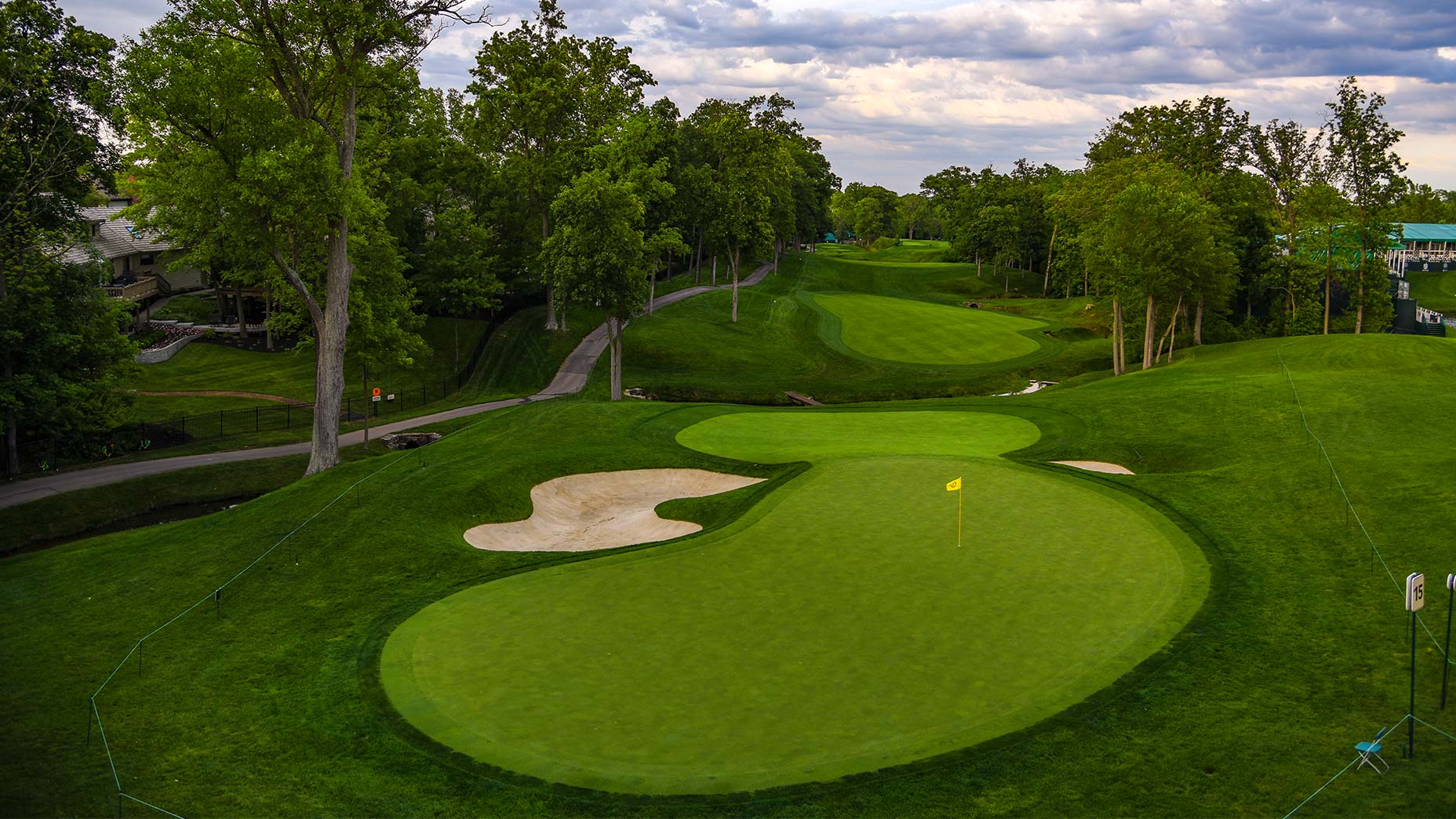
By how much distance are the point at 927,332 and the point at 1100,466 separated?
1785 inches

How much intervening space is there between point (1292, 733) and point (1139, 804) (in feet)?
11.4

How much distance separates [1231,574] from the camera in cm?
2086

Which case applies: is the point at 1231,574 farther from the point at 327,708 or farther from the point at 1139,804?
the point at 327,708

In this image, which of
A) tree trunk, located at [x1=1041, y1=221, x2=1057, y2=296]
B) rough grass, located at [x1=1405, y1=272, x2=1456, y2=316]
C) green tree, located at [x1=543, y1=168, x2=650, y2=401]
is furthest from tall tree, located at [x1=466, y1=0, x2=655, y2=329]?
rough grass, located at [x1=1405, y1=272, x2=1456, y2=316]

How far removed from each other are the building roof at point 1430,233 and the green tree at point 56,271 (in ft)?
460

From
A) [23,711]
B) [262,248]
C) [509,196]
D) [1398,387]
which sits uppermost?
[509,196]

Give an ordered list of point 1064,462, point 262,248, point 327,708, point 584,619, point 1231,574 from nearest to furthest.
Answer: point 327,708, point 584,619, point 1231,574, point 1064,462, point 262,248

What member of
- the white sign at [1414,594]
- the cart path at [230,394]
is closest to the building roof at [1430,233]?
the cart path at [230,394]

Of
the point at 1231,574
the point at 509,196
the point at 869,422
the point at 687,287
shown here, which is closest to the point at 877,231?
the point at 687,287

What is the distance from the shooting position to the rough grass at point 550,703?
1306cm

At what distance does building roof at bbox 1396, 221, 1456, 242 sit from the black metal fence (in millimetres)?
126241

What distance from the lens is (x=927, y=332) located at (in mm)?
76938

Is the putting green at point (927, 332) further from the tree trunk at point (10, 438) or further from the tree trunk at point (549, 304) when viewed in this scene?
the tree trunk at point (10, 438)

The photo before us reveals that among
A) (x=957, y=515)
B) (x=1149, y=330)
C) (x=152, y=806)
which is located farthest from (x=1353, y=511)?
(x=1149, y=330)
